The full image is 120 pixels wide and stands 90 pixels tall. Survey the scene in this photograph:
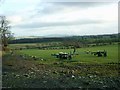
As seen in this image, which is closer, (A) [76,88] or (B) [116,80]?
(A) [76,88]

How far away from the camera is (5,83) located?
18.5 metres

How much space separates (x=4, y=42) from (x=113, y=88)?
40.5 metres

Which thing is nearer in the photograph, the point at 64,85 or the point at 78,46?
the point at 64,85

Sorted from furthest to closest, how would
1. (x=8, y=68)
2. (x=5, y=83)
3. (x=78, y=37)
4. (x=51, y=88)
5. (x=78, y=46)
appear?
(x=78, y=37)
(x=78, y=46)
(x=8, y=68)
(x=5, y=83)
(x=51, y=88)

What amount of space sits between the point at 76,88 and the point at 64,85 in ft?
3.21

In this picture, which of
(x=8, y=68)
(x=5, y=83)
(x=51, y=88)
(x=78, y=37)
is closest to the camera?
(x=51, y=88)

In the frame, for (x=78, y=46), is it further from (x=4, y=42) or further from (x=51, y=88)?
(x=51, y=88)


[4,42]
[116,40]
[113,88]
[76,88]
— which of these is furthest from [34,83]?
[116,40]

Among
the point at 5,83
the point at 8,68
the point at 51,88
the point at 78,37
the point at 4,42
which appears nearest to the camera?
the point at 51,88

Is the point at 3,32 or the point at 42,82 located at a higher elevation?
the point at 3,32

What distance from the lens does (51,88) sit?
669 inches

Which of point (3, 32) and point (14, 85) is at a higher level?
point (3, 32)

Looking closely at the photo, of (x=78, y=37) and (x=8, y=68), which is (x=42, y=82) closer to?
(x=8, y=68)

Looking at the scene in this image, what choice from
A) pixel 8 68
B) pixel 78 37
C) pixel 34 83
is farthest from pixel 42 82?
pixel 78 37
